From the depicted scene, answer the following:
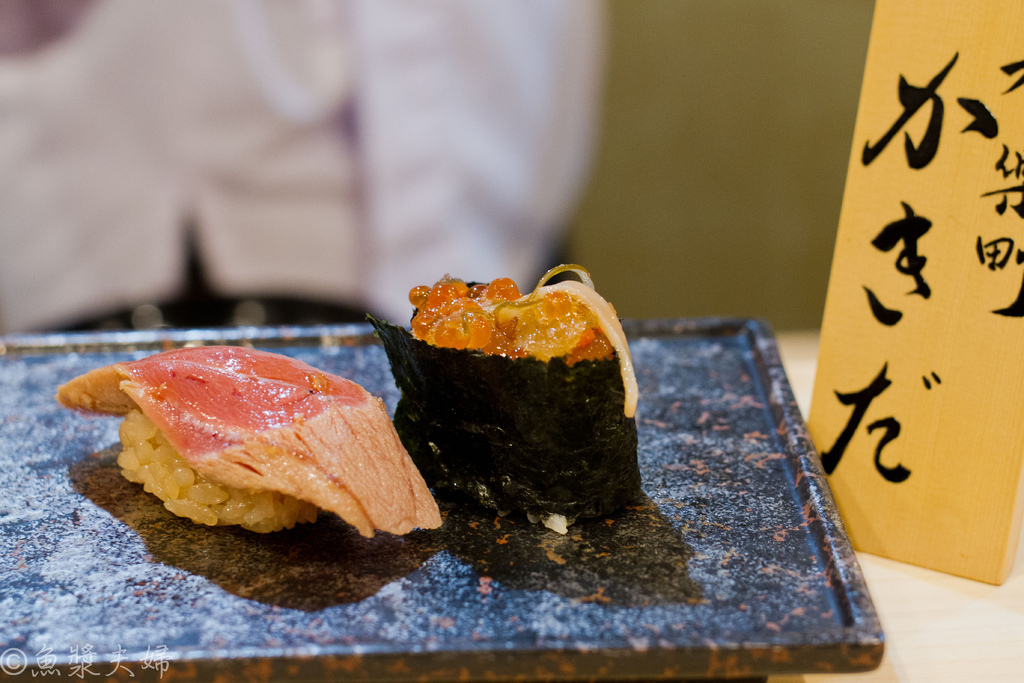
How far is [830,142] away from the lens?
4125mm

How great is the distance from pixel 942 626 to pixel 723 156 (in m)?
3.10

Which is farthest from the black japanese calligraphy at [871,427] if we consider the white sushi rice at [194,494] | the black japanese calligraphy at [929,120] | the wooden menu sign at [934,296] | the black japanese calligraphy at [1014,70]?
the white sushi rice at [194,494]

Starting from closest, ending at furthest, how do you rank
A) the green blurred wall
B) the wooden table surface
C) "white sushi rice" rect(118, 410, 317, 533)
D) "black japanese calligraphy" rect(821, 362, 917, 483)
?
the wooden table surface, "white sushi rice" rect(118, 410, 317, 533), "black japanese calligraphy" rect(821, 362, 917, 483), the green blurred wall

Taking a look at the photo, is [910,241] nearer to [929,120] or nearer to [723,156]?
[929,120]

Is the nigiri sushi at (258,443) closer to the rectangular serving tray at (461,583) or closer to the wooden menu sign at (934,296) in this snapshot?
the rectangular serving tray at (461,583)

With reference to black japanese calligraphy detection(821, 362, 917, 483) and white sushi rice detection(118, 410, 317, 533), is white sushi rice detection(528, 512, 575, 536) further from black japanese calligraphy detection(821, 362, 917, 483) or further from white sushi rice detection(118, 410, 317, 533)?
black japanese calligraphy detection(821, 362, 917, 483)

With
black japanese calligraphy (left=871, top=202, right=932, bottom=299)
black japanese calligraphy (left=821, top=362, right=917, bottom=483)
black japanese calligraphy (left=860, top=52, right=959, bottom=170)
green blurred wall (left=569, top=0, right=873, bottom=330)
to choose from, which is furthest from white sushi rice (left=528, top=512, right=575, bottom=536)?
green blurred wall (left=569, top=0, right=873, bottom=330)

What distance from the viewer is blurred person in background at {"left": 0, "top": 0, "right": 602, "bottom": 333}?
3.02 m

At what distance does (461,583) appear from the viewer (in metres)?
1.33

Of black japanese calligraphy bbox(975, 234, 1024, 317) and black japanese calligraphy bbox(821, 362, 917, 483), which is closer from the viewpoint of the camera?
black japanese calligraphy bbox(975, 234, 1024, 317)

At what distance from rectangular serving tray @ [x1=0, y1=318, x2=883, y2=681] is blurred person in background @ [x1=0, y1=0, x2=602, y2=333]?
149 cm

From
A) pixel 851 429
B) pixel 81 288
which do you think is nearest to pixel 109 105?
pixel 81 288

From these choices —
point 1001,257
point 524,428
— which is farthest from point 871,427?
point 524,428

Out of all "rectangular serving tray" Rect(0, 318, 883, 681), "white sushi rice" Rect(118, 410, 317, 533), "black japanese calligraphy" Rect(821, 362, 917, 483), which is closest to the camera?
"rectangular serving tray" Rect(0, 318, 883, 681)
